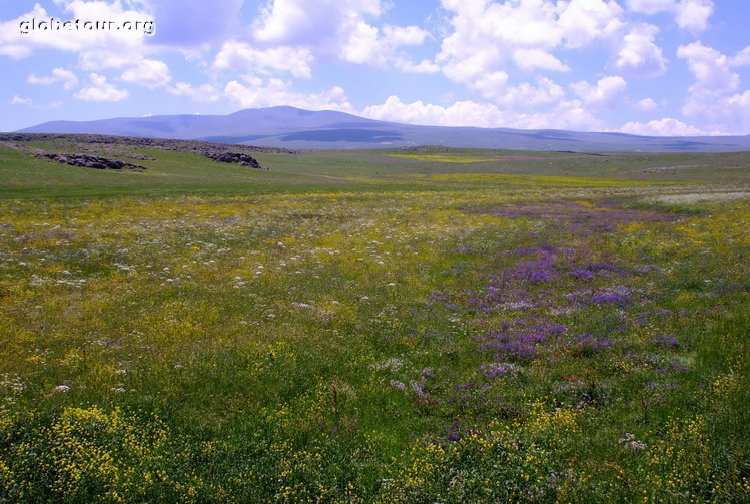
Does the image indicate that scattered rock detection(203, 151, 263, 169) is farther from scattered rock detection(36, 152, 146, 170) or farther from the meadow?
the meadow

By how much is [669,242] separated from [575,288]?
1297 cm

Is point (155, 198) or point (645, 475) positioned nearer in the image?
point (645, 475)

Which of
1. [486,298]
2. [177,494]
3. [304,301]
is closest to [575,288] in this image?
[486,298]

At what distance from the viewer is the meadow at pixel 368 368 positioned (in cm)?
909

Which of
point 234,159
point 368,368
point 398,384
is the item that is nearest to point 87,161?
point 234,159

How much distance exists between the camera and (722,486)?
8.25 m

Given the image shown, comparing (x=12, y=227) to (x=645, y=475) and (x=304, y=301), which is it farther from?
(x=645, y=475)

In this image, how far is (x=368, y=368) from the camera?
14.1 m

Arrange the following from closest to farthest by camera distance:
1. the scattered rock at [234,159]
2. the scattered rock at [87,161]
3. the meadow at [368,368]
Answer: the meadow at [368,368], the scattered rock at [87,161], the scattered rock at [234,159]

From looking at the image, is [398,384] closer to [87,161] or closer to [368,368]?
[368,368]

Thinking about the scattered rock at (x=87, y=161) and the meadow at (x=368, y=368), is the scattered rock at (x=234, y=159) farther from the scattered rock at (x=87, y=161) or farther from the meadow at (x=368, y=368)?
the meadow at (x=368, y=368)

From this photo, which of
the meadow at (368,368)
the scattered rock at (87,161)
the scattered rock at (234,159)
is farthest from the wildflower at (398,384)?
the scattered rock at (234,159)

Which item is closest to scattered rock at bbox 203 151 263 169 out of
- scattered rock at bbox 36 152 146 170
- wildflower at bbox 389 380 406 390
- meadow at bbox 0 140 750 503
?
scattered rock at bbox 36 152 146 170

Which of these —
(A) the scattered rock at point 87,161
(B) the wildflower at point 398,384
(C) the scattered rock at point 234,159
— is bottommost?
(B) the wildflower at point 398,384
